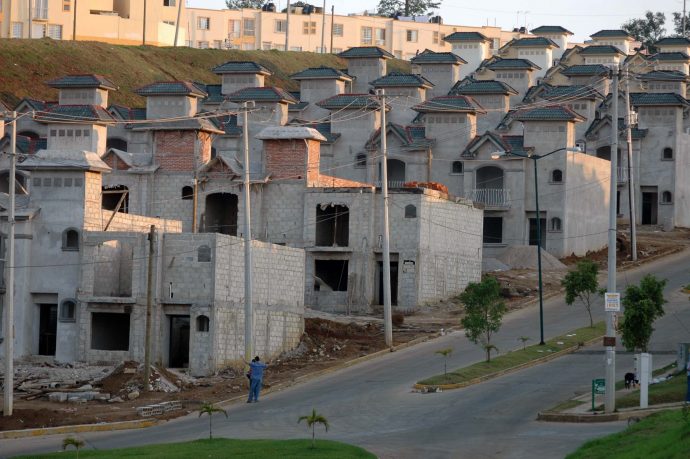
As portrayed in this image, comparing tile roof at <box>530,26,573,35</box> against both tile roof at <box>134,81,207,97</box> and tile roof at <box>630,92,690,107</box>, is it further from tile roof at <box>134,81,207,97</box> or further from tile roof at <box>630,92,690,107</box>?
tile roof at <box>134,81,207,97</box>

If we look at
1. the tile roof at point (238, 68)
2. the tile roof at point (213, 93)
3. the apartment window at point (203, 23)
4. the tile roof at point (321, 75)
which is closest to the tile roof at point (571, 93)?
the tile roof at point (321, 75)

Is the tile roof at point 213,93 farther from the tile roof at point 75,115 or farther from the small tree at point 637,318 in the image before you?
the small tree at point 637,318

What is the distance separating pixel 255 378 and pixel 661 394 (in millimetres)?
13652

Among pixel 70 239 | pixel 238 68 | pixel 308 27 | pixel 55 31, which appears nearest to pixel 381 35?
pixel 308 27

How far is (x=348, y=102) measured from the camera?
91.4 meters

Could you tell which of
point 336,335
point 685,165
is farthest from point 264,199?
point 685,165

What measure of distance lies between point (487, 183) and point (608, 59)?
37872 millimetres

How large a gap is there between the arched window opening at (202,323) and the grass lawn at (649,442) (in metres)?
22.3

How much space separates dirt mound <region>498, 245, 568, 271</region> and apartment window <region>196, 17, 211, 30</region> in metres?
80.5

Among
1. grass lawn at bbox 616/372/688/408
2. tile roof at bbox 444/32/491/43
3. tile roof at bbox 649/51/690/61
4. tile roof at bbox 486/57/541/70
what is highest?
tile roof at bbox 444/32/491/43

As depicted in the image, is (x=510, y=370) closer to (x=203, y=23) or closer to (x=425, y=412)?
(x=425, y=412)

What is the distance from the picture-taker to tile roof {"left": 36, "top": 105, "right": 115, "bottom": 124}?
7944cm

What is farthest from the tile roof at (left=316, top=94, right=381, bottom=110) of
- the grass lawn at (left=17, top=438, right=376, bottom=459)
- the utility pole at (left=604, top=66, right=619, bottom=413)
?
the grass lawn at (left=17, top=438, right=376, bottom=459)

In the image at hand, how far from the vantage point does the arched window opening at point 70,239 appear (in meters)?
57.3
